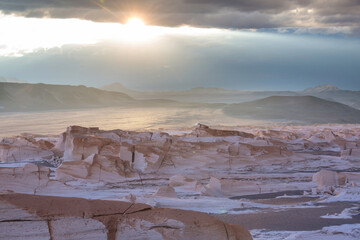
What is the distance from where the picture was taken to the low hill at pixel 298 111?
162 ft

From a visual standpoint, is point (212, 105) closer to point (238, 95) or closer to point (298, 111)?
point (298, 111)

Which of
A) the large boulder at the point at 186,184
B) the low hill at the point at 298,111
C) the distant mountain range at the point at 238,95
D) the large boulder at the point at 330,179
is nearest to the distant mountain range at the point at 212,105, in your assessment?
the low hill at the point at 298,111

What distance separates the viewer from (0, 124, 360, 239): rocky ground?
3211 millimetres

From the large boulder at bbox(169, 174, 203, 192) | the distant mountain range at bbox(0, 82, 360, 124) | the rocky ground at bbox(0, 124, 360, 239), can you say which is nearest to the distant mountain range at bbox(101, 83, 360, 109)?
the distant mountain range at bbox(0, 82, 360, 124)

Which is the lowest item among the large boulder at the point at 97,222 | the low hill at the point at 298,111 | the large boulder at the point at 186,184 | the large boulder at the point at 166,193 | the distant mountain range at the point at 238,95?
the large boulder at the point at 186,184

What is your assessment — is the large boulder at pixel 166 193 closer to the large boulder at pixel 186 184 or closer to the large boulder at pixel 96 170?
the large boulder at pixel 186 184

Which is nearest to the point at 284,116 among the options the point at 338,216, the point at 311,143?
the point at 311,143

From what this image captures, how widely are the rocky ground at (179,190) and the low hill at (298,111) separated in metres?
36.9

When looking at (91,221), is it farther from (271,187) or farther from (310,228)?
(271,187)

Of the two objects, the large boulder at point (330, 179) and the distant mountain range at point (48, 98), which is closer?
the large boulder at point (330, 179)

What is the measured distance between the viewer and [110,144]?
10.3 meters

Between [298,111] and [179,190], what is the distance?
53.6 m

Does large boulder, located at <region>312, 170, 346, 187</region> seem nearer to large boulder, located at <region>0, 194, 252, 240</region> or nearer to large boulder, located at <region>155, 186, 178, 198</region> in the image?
large boulder, located at <region>155, 186, 178, 198</region>

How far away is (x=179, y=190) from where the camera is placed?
6.98 meters
